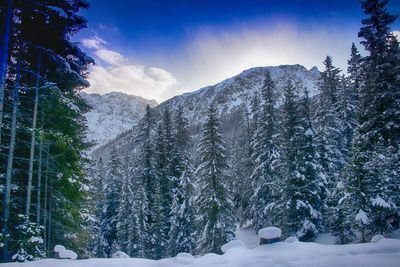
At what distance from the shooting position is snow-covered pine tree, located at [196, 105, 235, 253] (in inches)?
989

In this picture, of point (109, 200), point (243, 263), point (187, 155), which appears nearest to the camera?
point (243, 263)

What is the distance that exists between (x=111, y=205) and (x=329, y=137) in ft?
94.5

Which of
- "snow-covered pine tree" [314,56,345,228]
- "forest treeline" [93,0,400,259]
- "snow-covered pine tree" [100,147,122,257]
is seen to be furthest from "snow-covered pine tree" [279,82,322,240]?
"snow-covered pine tree" [100,147,122,257]

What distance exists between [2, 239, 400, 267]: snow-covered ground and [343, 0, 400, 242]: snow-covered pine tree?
12.6 metres

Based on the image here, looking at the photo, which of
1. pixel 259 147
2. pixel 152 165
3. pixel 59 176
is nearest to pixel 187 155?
pixel 152 165

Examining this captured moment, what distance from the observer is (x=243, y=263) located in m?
6.82

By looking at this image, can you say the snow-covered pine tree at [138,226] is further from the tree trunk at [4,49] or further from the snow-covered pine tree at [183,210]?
the tree trunk at [4,49]

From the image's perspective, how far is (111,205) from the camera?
135 feet

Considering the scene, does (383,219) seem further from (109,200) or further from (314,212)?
(109,200)

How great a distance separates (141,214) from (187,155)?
7823 millimetres

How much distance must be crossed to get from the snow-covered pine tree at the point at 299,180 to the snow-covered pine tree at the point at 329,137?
1273mm

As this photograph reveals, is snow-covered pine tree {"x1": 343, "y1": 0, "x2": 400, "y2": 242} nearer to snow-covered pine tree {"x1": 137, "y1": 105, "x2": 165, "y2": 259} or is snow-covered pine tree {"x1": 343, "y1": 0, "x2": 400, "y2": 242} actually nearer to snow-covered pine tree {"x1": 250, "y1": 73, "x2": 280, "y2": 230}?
snow-covered pine tree {"x1": 250, "y1": 73, "x2": 280, "y2": 230}

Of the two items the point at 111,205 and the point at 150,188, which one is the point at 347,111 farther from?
the point at 111,205

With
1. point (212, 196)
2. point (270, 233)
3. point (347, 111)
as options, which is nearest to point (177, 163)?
point (212, 196)
